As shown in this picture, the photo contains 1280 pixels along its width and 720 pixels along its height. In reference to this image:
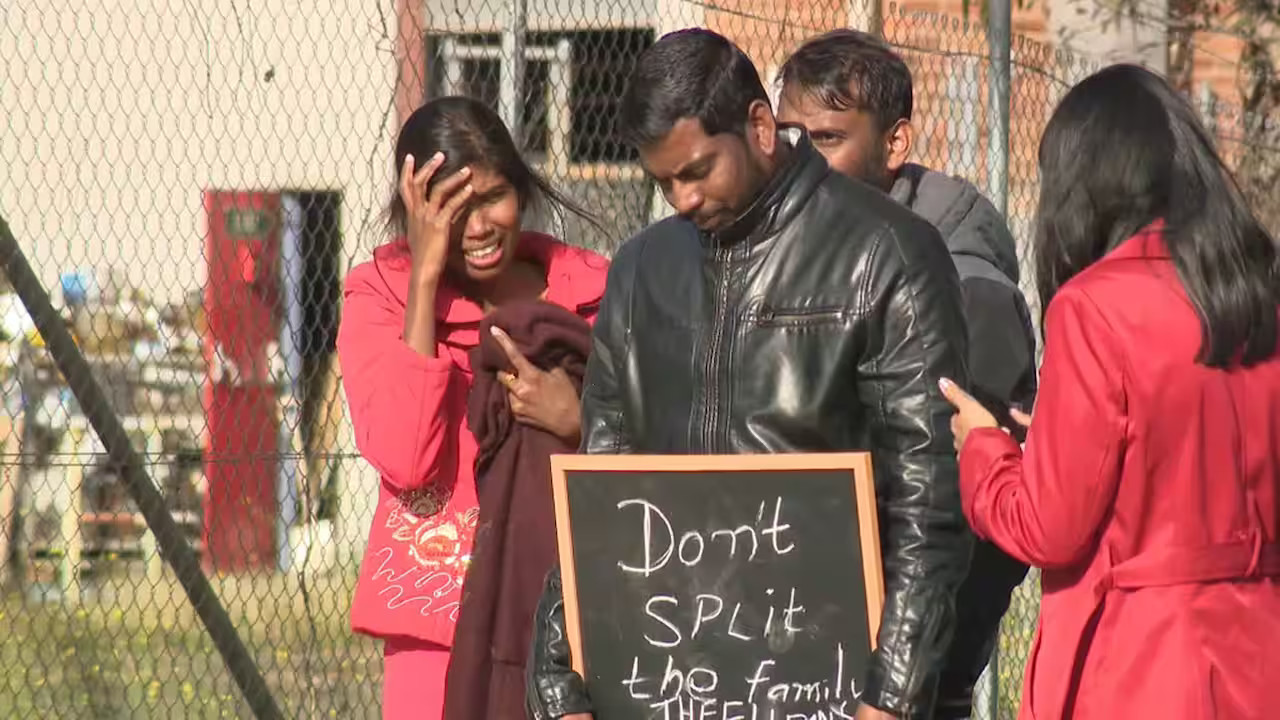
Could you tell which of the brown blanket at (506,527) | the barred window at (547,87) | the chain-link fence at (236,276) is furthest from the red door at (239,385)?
the brown blanket at (506,527)

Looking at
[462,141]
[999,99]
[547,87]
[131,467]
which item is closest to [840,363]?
[462,141]

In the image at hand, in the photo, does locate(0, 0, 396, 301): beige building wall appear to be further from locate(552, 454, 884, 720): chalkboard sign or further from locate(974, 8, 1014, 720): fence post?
locate(552, 454, 884, 720): chalkboard sign

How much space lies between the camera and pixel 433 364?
13.0ft

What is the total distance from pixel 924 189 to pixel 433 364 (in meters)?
1.09

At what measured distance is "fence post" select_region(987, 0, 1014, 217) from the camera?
6.20 m

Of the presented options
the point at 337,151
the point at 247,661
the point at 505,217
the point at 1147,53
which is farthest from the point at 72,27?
the point at 1147,53

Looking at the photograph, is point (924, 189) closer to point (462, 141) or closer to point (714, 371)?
point (462, 141)

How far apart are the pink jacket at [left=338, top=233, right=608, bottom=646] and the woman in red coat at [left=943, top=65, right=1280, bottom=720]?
3.98ft

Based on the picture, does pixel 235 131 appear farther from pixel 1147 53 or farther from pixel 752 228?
pixel 1147 53

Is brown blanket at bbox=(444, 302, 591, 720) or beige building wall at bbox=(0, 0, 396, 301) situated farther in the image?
beige building wall at bbox=(0, 0, 396, 301)

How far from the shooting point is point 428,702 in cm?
396

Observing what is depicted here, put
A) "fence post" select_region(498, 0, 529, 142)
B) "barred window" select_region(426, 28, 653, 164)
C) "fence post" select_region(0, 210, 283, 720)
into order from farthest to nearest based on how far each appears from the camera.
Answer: "barred window" select_region(426, 28, 653, 164) → "fence post" select_region(498, 0, 529, 142) → "fence post" select_region(0, 210, 283, 720)

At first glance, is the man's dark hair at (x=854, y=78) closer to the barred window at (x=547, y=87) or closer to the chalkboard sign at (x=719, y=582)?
the chalkboard sign at (x=719, y=582)

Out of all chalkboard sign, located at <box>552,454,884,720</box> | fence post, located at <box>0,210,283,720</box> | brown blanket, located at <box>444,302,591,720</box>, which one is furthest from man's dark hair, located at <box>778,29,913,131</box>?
fence post, located at <box>0,210,283,720</box>
